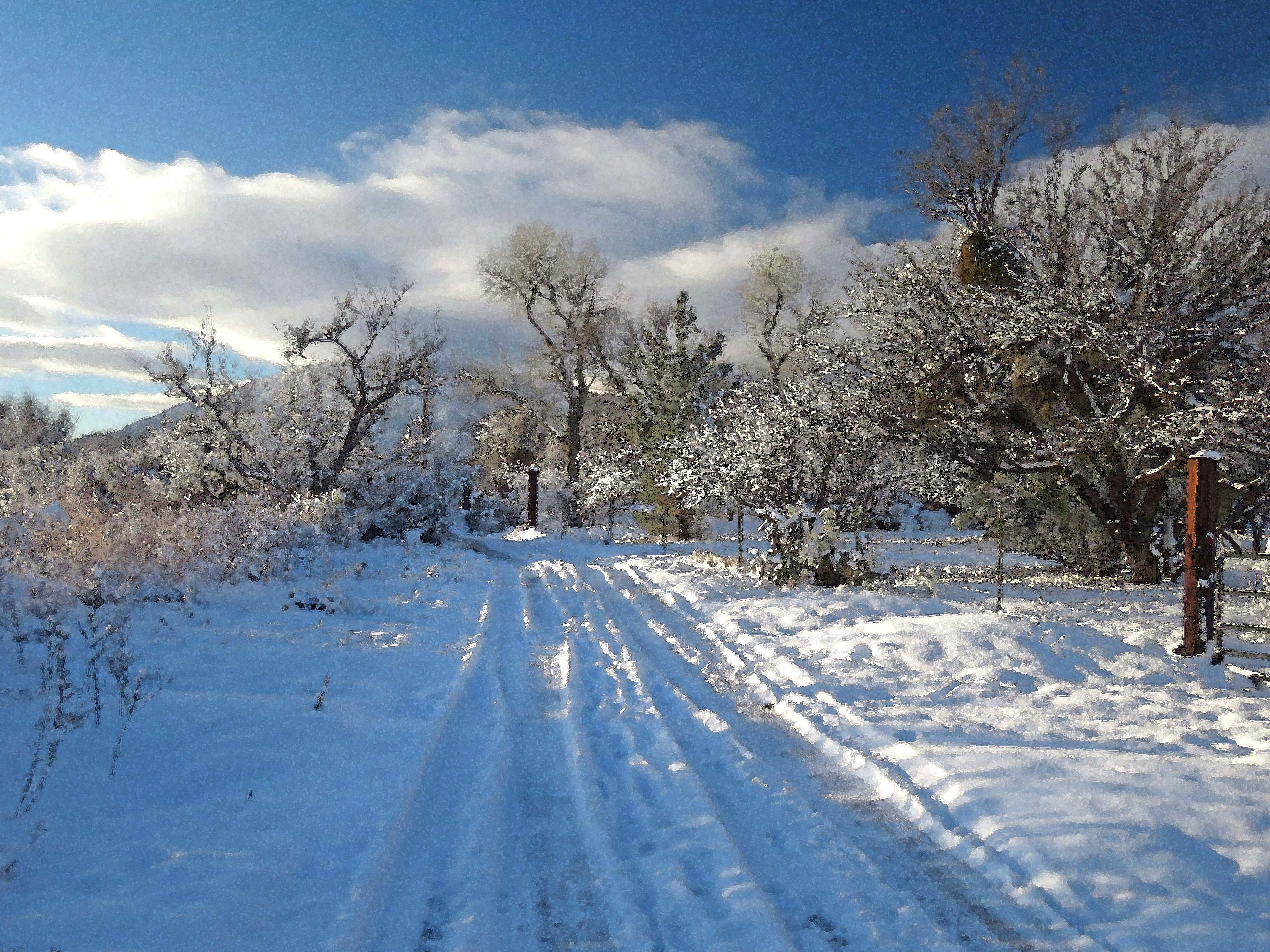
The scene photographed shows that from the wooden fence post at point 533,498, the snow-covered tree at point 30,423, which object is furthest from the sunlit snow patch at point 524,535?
the snow-covered tree at point 30,423

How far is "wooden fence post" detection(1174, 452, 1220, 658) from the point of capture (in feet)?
24.9

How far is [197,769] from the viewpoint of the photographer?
4234 mm

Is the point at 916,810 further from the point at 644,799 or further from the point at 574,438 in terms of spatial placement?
the point at 574,438

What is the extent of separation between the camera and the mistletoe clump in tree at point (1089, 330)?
11133 millimetres

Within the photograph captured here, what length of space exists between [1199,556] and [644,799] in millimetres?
6972

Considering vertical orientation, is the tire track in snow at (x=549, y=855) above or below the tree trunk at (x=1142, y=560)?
below

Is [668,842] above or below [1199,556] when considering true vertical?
below

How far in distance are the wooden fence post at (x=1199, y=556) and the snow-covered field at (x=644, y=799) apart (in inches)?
14.0

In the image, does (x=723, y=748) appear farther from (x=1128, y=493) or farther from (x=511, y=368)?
(x=511, y=368)

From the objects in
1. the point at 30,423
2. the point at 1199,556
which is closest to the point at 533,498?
the point at 1199,556

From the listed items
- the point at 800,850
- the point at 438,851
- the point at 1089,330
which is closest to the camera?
the point at 438,851

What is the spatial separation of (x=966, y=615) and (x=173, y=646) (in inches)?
335

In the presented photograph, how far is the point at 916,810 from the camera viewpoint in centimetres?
414

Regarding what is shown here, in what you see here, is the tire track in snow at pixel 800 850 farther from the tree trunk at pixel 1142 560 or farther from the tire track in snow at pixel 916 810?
the tree trunk at pixel 1142 560
